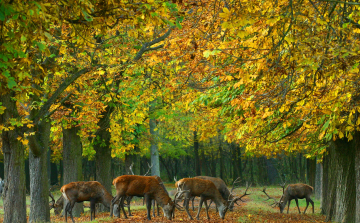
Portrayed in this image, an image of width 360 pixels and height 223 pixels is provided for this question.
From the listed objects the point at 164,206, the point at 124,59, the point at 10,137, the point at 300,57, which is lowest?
the point at 164,206

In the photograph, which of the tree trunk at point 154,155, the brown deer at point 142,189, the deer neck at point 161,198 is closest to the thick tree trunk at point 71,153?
the brown deer at point 142,189

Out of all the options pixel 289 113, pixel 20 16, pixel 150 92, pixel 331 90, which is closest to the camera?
A: pixel 20 16

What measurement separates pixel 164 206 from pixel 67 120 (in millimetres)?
5334

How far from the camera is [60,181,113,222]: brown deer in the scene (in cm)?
1562

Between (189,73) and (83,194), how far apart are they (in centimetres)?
732

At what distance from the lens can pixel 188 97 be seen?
42.8 feet

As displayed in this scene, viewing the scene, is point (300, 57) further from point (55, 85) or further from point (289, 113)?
point (55, 85)

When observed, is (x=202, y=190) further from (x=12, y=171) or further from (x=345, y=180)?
(x=12, y=171)

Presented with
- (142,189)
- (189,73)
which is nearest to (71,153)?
(142,189)

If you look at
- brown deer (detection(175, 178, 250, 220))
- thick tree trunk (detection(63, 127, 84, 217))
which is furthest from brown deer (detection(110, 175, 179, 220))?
thick tree trunk (detection(63, 127, 84, 217))

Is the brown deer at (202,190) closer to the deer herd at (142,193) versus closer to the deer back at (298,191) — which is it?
the deer herd at (142,193)

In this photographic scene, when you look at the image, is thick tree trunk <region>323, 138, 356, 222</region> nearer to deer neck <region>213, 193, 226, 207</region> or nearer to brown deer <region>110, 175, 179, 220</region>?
deer neck <region>213, 193, 226, 207</region>

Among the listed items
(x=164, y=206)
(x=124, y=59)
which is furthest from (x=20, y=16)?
(x=164, y=206)

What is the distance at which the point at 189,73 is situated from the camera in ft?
39.4
